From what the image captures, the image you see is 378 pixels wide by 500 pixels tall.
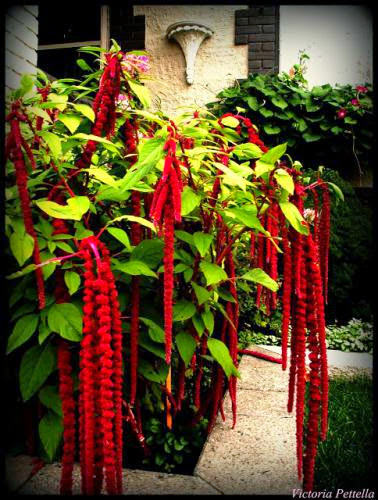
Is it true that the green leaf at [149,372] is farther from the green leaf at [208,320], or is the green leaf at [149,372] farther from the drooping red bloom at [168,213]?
the drooping red bloom at [168,213]

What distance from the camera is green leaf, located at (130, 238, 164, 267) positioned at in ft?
4.66

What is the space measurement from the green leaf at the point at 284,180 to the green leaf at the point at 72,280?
25.0 inches

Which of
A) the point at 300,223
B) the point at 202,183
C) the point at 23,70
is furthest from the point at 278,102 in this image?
the point at 300,223

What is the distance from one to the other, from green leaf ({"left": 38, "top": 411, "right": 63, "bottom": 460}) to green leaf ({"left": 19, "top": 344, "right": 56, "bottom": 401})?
0.16m

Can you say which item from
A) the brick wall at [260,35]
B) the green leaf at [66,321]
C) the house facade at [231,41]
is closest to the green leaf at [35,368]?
the green leaf at [66,321]

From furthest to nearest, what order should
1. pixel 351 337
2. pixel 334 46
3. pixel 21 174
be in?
pixel 334 46
pixel 351 337
pixel 21 174

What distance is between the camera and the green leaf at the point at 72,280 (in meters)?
1.18

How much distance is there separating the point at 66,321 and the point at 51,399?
336 millimetres

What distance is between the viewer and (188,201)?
1.30m

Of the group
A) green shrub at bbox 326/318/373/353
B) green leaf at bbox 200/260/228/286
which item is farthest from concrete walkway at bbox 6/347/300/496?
green shrub at bbox 326/318/373/353

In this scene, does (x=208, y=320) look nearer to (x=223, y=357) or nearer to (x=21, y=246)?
(x=223, y=357)

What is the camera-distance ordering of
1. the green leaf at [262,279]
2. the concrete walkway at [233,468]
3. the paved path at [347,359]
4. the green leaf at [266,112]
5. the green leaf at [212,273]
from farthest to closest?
the green leaf at [266,112] → the paved path at [347,359] → the concrete walkway at [233,468] → the green leaf at [262,279] → the green leaf at [212,273]

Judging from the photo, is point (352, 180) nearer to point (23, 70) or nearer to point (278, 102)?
point (278, 102)

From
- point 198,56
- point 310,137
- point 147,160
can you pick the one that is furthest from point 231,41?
point 147,160
